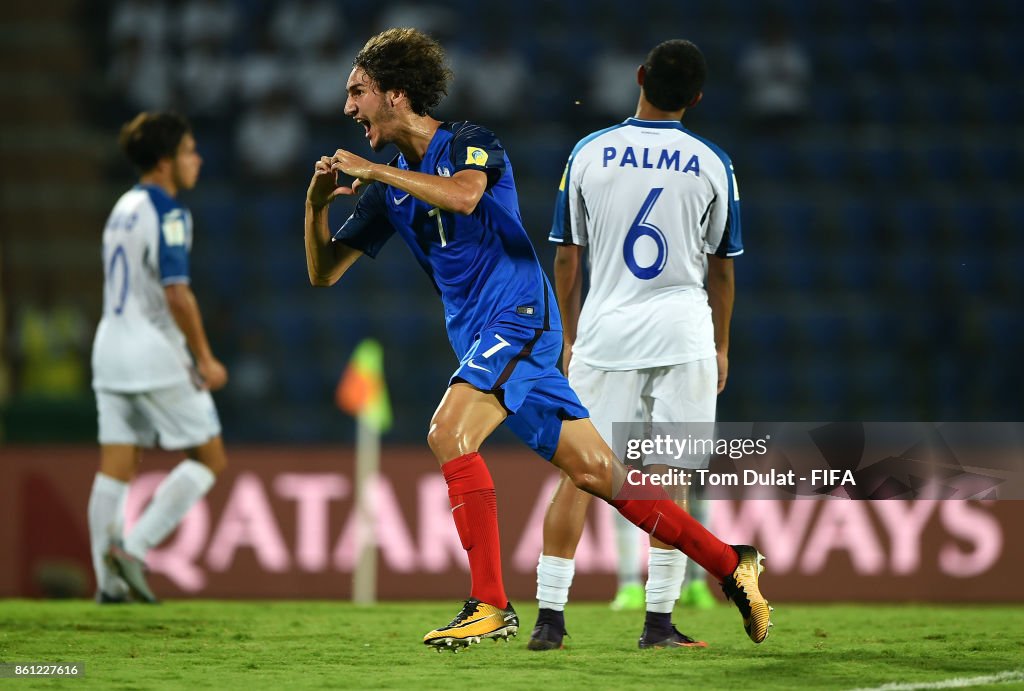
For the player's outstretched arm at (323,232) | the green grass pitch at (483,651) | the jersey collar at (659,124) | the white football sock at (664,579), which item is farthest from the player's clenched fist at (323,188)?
the white football sock at (664,579)

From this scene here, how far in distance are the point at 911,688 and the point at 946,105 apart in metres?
8.42

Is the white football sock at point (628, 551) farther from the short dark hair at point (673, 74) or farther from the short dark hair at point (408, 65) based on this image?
the short dark hair at point (408, 65)

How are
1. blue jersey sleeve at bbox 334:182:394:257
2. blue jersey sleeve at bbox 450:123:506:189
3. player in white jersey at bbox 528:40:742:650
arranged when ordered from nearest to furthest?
blue jersey sleeve at bbox 450:123:506:189
blue jersey sleeve at bbox 334:182:394:257
player in white jersey at bbox 528:40:742:650

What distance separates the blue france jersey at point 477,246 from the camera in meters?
4.31

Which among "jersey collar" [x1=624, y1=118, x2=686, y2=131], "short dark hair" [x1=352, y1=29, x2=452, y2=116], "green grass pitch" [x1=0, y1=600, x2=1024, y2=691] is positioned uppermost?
"short dark hair" [x1=352, y1=29, x2=452, y2=116]

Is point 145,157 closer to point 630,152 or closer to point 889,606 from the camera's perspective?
point 630,152

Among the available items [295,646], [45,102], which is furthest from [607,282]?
[45,102]

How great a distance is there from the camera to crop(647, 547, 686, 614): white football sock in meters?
4.64

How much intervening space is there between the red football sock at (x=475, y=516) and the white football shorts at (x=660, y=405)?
664 millimetres

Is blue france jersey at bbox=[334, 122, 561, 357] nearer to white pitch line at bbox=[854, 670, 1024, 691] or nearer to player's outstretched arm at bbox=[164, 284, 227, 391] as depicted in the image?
white pitch line at bbox=[854, 670, 1024, 691]

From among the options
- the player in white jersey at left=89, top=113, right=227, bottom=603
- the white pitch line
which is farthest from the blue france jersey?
the player in white jersey at left=89, top=113, right=227, bottom=603

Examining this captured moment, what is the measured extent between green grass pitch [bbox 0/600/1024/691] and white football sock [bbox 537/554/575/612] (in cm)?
17

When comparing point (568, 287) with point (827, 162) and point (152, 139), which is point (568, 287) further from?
point (827, 162)

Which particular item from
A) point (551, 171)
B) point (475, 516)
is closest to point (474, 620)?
point (475, 516)
